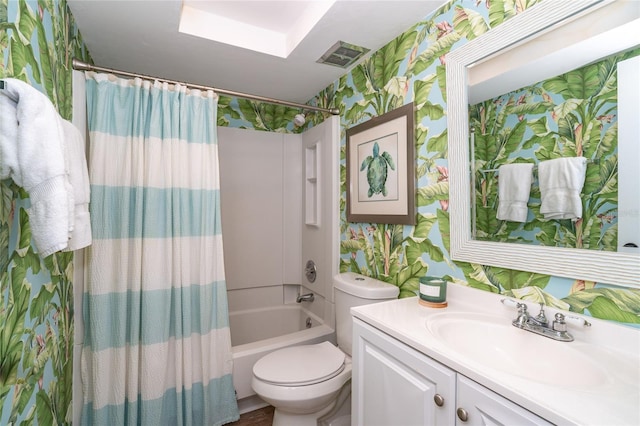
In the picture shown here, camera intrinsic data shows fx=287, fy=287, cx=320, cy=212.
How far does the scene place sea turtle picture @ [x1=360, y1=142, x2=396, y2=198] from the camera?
5.41 ft

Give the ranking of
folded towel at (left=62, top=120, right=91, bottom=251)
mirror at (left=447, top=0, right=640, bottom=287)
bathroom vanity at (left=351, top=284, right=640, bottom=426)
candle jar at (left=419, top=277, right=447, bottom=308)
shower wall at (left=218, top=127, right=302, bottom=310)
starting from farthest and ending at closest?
1. shower wall at (left=218, top=127, right=302, bottom=310)
2. candle jar at (left=419, top=277, right=447, bottom=308)
3. folded towel at (left=62, top=120, right=91, bottom=251)
4. mirror at (left=447, top=0, right=640, bottom=287)
5. bathroom vanity at (left=351, top=284, right=640, bottom=426)

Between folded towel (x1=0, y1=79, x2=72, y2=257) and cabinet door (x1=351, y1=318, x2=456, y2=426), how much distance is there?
3.38 feet

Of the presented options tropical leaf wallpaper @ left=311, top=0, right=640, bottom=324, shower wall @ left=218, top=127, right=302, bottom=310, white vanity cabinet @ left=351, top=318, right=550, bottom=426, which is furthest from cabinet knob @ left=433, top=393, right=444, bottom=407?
shower wall @ left=218, top=127, right=302, bottom=310

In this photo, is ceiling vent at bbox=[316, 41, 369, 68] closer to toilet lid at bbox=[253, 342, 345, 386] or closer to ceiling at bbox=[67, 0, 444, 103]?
→ ceiling at bbox=[67, 0, 444, 103]

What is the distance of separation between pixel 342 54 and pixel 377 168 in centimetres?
73

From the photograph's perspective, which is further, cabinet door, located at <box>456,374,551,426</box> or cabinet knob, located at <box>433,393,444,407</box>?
cabinet knob, located at <box>433,393,444,407</box>

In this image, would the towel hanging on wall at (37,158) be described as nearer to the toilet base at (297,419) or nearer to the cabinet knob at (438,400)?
the cabinet knob at (438,400)

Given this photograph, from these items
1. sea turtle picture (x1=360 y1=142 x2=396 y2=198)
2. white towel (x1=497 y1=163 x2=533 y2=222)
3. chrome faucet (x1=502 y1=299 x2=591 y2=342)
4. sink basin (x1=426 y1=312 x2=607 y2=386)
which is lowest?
sink basin (x1=426 y1=312 x2=607 y2=386)

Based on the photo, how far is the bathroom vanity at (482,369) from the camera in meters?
0.62

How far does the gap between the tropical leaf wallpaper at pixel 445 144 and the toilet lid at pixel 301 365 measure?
1.71 ft

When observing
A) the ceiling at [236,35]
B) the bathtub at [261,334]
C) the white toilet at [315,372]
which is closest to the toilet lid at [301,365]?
the white toilet at [315,372]

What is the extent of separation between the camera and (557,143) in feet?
3.19

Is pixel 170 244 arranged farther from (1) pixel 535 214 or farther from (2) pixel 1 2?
(1) pixel 535 214

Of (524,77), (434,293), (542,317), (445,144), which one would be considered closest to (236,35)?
(445,144)
